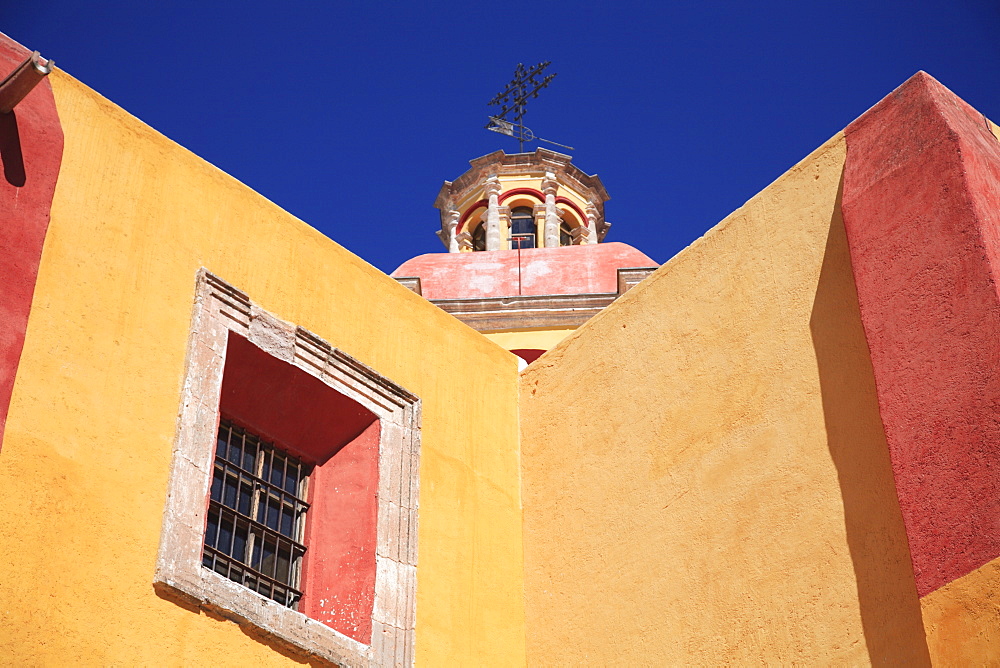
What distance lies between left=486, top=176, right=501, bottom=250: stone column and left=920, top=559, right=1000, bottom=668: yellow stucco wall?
1449 cm

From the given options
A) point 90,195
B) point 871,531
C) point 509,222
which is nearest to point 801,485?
point 871,531

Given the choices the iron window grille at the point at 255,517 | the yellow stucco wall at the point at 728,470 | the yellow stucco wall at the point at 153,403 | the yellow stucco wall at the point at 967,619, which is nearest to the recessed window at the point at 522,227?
the yellow stucco wall at the point at 153,403

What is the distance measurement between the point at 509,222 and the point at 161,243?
1409 centimetres

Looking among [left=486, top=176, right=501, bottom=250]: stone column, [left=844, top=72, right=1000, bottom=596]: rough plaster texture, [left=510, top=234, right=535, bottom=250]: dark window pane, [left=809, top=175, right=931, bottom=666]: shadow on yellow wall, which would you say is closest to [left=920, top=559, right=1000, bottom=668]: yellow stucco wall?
[left=844, top=72, right=1000, bottom=596]: rough plaster texture

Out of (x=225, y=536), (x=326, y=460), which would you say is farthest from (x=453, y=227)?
(x=225, y=536)

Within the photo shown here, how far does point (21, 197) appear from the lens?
234 inches

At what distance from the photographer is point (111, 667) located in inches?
210

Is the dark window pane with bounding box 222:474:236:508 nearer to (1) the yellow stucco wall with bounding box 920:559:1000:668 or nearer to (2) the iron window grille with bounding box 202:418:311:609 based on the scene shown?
(2) the iron window grille with bounding box 202:418:311:609

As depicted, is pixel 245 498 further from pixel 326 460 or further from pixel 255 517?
pixel 326 460

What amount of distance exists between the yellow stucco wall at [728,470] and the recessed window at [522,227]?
41.5 ft

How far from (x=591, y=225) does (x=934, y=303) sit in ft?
49.4

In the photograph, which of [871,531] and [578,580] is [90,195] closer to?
[578,580]

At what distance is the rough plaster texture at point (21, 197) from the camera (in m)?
5.62

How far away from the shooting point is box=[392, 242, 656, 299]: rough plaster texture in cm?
1666
